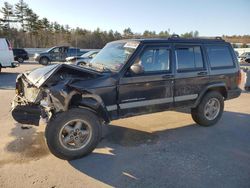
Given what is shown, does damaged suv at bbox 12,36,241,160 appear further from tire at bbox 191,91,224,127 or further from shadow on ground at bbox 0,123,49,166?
shadow on ground at bbox 0,123,49,166

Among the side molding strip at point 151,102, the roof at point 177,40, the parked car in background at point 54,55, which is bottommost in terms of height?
the side molding strip at point 151,102

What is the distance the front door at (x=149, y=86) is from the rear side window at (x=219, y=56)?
1.25 meters

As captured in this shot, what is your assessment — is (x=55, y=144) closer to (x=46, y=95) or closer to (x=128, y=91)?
(x=46, y=95)

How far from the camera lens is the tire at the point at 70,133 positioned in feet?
13.5

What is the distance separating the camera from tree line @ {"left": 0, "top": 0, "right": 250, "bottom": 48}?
4825 centimetres

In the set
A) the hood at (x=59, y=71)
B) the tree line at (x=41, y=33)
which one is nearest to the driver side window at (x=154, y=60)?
the hood at (x=59, y=71)

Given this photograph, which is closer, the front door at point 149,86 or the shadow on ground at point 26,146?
the shadow on ground at point 26,146

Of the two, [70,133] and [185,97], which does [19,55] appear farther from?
[70,133]

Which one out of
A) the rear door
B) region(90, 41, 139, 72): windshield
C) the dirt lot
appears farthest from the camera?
the rear door

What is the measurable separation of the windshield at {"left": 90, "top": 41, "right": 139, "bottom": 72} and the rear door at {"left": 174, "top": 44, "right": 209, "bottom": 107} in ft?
3.29

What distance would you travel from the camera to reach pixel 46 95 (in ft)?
14.1

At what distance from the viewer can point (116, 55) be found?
5.25 metres

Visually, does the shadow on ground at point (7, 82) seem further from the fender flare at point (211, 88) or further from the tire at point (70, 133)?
the fender flare at point (211, 88)

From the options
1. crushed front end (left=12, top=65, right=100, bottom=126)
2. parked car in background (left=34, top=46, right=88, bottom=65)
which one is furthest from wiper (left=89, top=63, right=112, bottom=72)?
parked car in background (left=34, top=46, right=88, bottom=65)
